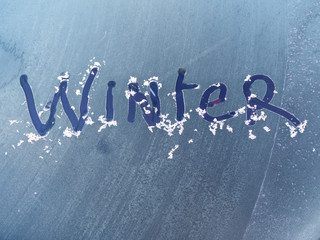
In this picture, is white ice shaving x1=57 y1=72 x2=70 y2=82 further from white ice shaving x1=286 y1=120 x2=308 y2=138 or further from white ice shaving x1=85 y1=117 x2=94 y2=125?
white ice shaving x1=286 y1=120 x2=308 y2=138

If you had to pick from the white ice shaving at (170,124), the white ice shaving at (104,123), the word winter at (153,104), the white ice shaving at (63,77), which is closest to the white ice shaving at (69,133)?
the word winter at (153,104)

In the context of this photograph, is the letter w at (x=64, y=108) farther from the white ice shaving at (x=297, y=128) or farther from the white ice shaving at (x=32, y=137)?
the white ice shaving at (x=297, y=128)

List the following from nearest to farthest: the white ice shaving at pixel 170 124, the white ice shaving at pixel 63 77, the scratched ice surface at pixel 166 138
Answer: the scratched ice surface at pixel 166 138 < the white ice shaving at pixel 170 124 < the white ice shaving at pixel 63 77

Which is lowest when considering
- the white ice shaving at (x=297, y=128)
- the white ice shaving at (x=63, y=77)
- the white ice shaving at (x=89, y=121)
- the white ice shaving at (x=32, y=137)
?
the white ice shaving at (x=32, y=137)

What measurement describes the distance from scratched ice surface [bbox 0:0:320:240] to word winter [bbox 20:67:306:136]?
1.6 inches

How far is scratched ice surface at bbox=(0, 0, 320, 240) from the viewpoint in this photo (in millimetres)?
1650

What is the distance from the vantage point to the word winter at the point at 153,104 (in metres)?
1.74

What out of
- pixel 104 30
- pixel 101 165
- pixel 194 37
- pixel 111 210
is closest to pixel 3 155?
pixel 101 165

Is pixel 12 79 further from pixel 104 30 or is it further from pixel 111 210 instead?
pixel 111 210

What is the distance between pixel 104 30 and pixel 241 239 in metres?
1.73

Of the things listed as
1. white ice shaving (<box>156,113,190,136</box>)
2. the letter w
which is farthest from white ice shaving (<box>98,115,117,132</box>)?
white ice shaving (<box>156,113,190,136</box>)

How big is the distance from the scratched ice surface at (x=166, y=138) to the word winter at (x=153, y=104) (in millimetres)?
41

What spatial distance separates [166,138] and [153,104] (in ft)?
0.84

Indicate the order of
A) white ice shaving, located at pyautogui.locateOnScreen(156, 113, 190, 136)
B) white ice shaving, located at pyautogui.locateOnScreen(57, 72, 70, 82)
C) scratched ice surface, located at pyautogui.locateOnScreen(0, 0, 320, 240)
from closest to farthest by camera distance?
scratched ice surface, located at pyautogui.locateOnScreen(0, 0, 320, 240), white ice shaving, located at pyautogui.locateOnScreen(156, 113, 190, 136), white ice shaving, located at pyautogui.locateOnScreen(57, 72, 70, 82)
